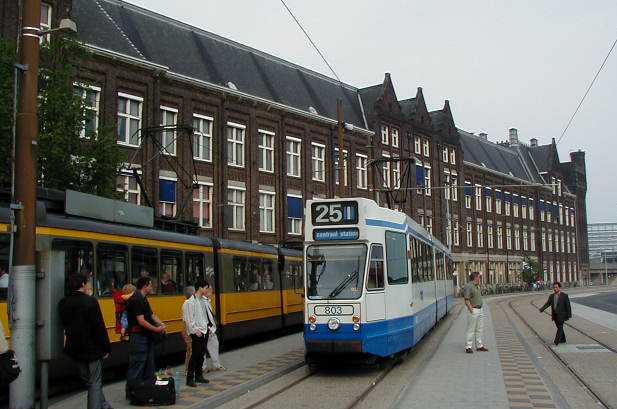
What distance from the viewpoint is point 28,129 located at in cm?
809

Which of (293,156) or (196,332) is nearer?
(196,332)

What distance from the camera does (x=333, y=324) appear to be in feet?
38.1

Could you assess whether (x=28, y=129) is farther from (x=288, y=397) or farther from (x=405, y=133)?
(x=405, y=133)

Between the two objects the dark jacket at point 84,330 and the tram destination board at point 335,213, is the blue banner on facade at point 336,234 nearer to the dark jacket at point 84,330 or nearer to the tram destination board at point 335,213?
the tram destination board at point 335,213

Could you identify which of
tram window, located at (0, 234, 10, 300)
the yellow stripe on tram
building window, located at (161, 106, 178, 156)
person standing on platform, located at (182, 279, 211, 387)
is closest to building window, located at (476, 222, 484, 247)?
building window, located at (161, 106, 178, 156)

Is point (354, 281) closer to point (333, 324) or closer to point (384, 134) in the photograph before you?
point (333, 324)

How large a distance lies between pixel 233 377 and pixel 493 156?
6747 centimetres

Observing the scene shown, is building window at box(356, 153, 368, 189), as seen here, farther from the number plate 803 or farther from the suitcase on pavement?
the suitcase on pavement

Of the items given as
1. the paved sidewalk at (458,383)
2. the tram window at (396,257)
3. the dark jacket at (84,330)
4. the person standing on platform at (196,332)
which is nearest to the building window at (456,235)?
the paved sidewalk at (458,383)

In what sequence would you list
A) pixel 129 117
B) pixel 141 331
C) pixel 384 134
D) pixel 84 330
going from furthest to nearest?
pixel 384 134 < pixel 129 117 < pixel 141 331 < pixel 84 330

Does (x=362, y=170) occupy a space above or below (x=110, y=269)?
above

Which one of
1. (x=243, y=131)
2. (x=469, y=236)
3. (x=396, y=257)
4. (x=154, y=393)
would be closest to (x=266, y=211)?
(x=243, y=131)

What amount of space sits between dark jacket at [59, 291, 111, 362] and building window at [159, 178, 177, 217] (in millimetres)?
23255

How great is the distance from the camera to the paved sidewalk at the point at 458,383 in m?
8.94
